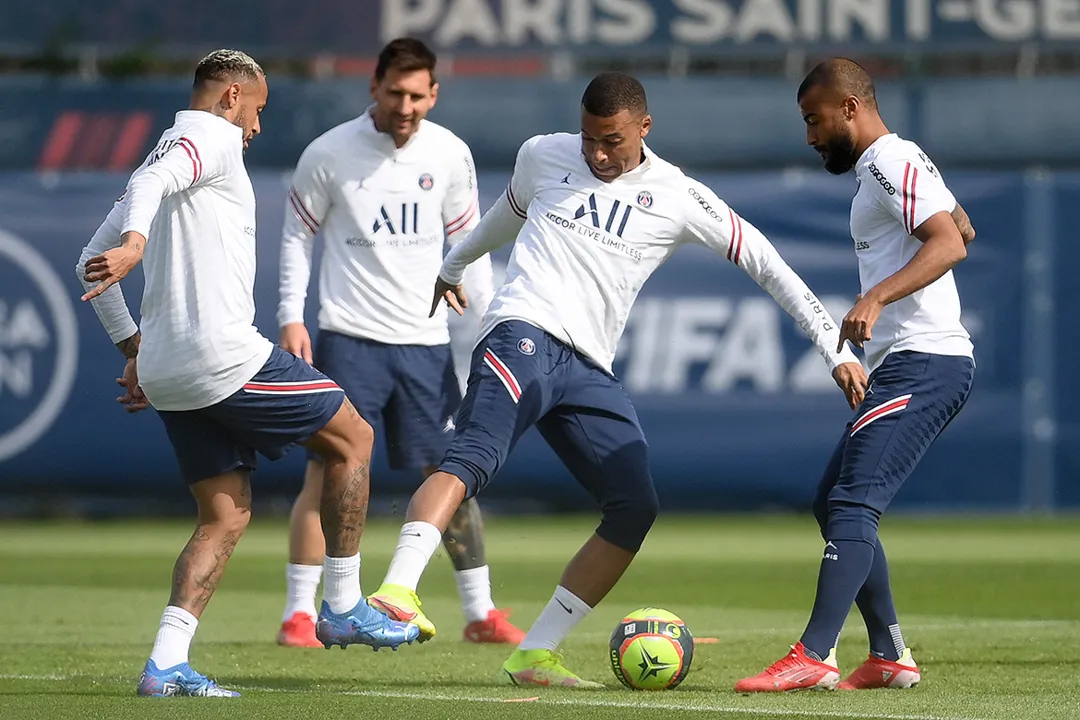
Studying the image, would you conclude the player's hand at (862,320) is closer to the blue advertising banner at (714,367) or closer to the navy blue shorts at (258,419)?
the navy blue shorts at (258,419)

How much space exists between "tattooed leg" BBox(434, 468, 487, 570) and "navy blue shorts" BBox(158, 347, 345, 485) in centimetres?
194

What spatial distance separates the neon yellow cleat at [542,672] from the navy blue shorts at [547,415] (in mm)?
593

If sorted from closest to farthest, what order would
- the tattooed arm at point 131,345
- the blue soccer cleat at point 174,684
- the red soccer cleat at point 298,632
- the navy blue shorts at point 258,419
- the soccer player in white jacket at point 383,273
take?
the blue soccer cleat at point 174,684
the navy blue shorts at point 258,419
the tattooed arm at point 131,345
the red soccer cleat at point 298,632
the soccer player in white jacket at point 383,273

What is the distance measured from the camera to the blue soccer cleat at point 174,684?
6109 millimetres

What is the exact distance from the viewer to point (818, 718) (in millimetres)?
5496

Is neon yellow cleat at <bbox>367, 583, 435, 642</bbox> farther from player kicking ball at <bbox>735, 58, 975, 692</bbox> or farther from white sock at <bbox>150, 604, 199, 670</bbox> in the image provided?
player kicking ball at <bbox>735, 58, 975, 692</bbox>

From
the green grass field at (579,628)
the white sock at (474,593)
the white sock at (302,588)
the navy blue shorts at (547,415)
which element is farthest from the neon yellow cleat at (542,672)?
the white sock at (302,588)

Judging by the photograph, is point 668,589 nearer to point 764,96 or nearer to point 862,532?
point 862,532

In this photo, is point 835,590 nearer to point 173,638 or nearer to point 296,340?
point 173,638

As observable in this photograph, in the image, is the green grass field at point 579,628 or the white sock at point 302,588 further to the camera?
the white sock at point 302,588

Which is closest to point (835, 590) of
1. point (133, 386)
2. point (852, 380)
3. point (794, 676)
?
point (794, 676)

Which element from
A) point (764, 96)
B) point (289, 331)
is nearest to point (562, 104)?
point (764, 96)

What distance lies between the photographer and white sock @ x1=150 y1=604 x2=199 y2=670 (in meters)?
6.16

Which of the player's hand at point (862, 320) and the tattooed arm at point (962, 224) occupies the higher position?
the tattooed arm at point (962, 224)
